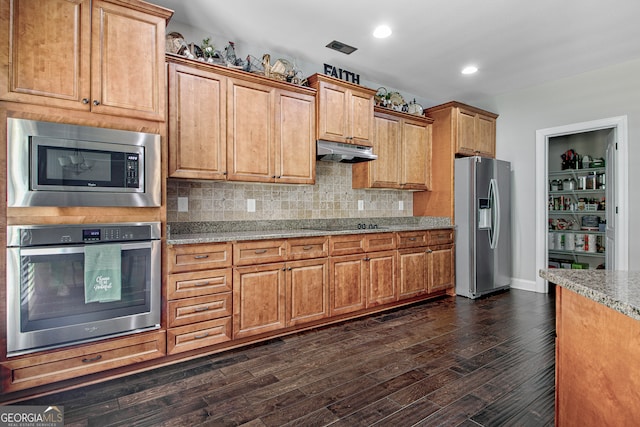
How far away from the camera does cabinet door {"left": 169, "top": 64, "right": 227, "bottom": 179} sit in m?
2.65

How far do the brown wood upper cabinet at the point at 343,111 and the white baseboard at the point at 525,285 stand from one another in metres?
2.90

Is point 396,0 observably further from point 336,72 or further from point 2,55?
point 2,55

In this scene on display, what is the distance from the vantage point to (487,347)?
2695 mm

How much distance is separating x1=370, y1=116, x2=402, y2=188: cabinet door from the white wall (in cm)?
178

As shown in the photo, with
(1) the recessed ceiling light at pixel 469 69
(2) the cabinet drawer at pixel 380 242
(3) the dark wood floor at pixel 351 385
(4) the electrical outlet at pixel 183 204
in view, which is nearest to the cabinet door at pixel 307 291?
(3) the dark wood floor at pixel 351 385

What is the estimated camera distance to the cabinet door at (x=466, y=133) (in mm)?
4387

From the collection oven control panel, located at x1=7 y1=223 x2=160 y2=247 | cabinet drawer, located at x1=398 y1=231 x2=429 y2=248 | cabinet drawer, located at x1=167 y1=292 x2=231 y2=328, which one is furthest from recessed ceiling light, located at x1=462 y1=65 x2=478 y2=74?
oven control panel, located at x1=7 y1=223 x2=160 y2=247

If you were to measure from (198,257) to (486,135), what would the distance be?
416cm

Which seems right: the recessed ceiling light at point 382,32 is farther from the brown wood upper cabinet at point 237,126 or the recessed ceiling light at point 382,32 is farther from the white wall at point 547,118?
the white wall at point 547,118

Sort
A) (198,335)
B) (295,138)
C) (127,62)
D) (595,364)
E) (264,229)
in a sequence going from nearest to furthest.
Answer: (595,364), (127,62), (198,335), (295,138), (264,229)

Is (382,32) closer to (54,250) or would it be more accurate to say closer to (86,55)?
(86,55)

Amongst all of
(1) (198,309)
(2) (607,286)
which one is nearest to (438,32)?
(2) (607,286)

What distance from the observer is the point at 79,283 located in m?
2.07

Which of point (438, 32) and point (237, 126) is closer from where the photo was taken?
point (237, 126)
